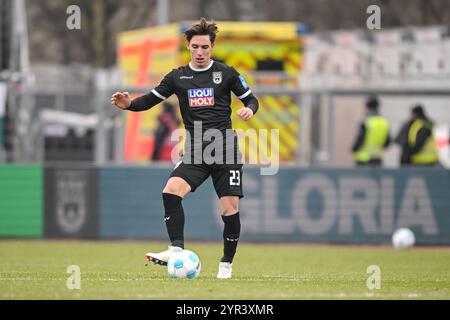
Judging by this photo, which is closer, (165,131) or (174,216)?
(174,216)

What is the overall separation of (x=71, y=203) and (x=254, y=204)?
10.3 feet

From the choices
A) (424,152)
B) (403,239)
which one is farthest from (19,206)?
(424,152)

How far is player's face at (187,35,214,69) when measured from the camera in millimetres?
11719

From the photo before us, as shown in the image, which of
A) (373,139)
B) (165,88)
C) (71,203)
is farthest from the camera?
(373,139)

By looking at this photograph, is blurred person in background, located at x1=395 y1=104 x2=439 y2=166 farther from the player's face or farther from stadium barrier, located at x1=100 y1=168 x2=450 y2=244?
the player's face

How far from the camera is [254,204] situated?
68.0 feet

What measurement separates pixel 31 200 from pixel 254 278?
9590 millimetres

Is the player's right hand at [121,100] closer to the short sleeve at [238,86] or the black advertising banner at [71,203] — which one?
the short sleeve at [238,86]

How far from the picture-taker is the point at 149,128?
22.5 meters

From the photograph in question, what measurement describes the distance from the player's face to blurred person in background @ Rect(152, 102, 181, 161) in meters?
9.45

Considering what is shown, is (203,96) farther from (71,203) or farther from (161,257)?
(71,203)

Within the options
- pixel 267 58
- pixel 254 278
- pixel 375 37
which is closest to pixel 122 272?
pixel 254 278

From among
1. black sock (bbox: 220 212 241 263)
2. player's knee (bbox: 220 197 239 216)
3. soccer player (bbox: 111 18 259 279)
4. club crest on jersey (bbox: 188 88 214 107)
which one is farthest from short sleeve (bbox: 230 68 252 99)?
black sock (bbox: 220 212 241 263)

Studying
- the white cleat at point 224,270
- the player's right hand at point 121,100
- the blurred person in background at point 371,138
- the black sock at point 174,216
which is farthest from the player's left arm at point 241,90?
the blurred person in background at point 371,138
